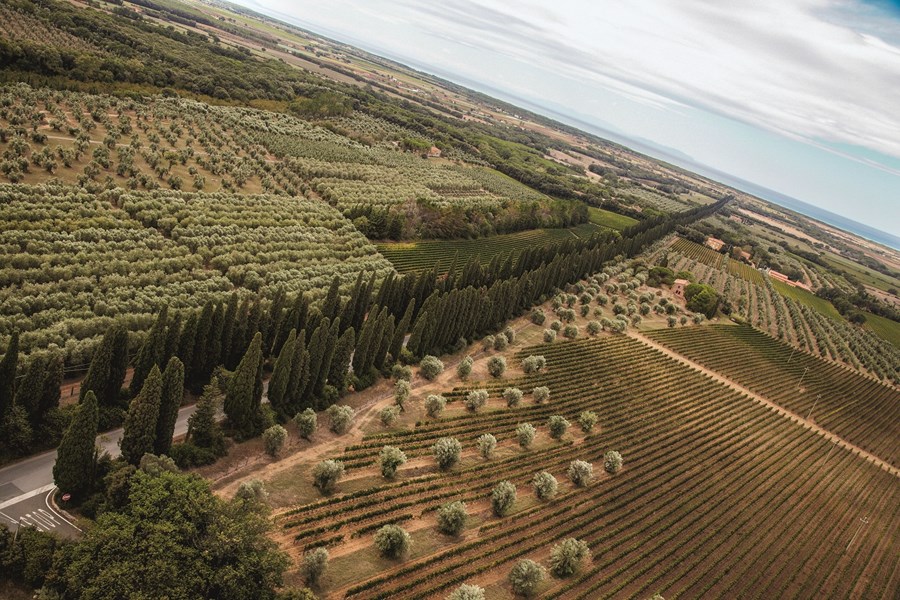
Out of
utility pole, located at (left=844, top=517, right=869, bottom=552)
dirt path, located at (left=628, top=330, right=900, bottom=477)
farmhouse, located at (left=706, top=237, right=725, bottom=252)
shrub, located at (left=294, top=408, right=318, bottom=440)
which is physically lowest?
shrub, located at (left=294, top=408, right=318, bottom=440)

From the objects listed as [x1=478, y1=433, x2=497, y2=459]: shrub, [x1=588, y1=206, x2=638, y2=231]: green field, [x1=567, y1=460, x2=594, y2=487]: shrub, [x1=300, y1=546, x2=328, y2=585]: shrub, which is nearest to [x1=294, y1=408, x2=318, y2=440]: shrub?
[x1=300, y1=546, x2=328, y2=585]: shrub

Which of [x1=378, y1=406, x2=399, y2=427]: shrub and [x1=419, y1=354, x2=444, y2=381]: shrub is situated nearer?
[x1=378, y1=406, x2=399, y2=427]: shrub

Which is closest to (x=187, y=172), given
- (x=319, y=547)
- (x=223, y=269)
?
(x=223, y=269)

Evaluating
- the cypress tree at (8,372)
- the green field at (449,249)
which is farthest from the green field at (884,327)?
the cypress tree at (8,372)

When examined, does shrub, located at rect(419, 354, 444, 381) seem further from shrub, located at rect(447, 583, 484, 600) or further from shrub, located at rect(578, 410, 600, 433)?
shrub, located at rect(447, 583, 484, 600)

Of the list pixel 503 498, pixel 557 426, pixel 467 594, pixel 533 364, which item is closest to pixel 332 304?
pixel 533 364

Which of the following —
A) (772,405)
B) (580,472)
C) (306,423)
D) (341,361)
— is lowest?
(306,423)

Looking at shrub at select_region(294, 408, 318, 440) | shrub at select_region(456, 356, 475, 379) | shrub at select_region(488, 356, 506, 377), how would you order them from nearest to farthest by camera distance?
shrub at select_region(294, 408, 318, 440)
shrub at select_region(456, 356, 475, 379)
shrub at select_region(488, 356, 506, 377)

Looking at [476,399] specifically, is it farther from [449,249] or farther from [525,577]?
[449,249]
